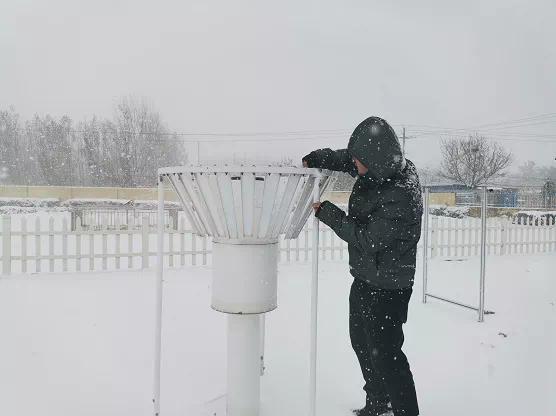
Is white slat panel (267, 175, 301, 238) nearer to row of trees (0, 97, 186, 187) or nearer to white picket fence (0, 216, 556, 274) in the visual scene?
white picket fence (0, 216, 556, 274)

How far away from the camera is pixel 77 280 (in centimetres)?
663

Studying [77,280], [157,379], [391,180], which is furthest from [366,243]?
[77,280]

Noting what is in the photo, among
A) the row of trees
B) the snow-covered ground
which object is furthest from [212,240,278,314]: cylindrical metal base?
the row of trees

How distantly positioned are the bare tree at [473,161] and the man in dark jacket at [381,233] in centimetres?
3852

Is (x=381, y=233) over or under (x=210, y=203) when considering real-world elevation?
under

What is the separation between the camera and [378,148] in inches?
79.0

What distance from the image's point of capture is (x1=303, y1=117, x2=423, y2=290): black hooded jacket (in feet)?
6.64

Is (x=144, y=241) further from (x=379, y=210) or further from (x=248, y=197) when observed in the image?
(x=379, y=210)

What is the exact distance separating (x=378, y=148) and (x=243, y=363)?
1286 mm

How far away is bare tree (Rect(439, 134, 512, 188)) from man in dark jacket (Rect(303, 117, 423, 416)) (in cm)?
3852

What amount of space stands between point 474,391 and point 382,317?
1.25m

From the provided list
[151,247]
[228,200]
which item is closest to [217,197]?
[228,200]

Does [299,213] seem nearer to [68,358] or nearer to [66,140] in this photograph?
[68,358]

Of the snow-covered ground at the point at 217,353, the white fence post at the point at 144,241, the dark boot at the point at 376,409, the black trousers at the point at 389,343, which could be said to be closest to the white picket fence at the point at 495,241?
the snow-covered ground at the point at 217,353
